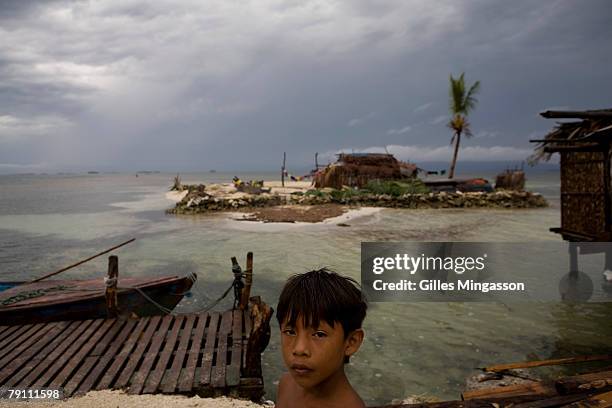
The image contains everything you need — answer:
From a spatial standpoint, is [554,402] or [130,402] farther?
[130,402]

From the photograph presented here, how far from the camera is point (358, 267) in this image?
44.7ft

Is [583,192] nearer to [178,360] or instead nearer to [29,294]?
[178,360]

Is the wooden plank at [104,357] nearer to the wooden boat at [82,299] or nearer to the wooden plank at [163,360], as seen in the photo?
the wooden plank at [163,360]

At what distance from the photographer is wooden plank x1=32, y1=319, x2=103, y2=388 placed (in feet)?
16.6

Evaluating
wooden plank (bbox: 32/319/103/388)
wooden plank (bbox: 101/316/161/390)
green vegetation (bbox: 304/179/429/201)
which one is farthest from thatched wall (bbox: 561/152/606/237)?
green vegetation (bbox: 304/179/429/201)

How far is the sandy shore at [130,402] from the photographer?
455 centimetres

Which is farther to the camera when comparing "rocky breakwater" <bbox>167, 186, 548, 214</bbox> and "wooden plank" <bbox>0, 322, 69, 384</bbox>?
"rocky breakwater" <bbox>167, 186, 548, 214</bbox>

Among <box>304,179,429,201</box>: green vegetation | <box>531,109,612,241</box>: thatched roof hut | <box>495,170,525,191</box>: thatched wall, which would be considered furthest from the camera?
<box>495,170,525,191</box>: thatched wall

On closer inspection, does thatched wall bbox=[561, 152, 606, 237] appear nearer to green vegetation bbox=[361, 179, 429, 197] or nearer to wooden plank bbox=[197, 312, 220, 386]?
wooden plank bbox=[197, 312, 220, 386]

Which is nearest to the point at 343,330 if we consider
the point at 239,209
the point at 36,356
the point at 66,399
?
the point at 66,399

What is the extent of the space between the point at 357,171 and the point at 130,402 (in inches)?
1392

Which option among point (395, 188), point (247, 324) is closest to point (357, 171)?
point (395, 188)

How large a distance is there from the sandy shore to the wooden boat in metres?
2.72

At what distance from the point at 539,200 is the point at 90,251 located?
33.8 meters
